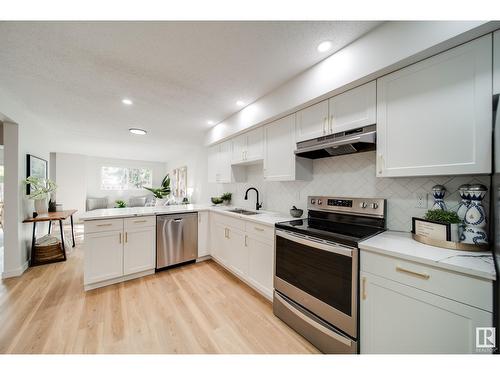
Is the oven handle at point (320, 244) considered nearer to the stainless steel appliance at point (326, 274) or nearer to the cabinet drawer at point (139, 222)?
the stainless steel appliance at point (326, 274)

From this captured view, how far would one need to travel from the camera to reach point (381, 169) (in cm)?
142

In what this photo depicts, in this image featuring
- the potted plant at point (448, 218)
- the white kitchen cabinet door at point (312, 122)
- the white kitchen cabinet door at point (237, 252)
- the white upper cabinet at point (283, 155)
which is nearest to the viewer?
the potted plant at point (448, 218)

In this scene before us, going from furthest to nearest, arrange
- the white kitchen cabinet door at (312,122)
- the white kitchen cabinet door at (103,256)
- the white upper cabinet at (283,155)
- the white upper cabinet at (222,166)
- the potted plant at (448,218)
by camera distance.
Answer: the white upper cabinet at (222,166) < the white kitchen cabinet door at (103,256) < the white upper cabinet at (283,155) < the white kitchen cabinet door at (312,122) < the potted plant at (448,218)

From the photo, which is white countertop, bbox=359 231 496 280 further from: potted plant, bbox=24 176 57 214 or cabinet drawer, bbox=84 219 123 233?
potted plant, bbox=24 176 57 214

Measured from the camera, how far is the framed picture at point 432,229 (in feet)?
3.68

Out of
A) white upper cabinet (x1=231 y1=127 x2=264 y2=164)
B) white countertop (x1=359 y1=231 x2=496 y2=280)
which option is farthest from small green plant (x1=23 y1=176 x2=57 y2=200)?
white countertop (x1=359 y1=231 x2=496 y2=280)

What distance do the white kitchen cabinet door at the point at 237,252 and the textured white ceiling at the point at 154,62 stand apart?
1787 mm

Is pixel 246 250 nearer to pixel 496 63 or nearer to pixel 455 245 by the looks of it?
pixel 455 245

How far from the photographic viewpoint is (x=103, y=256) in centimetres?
225

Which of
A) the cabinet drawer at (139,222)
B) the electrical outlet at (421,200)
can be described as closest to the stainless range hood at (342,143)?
the electrical outlet at (421,200)

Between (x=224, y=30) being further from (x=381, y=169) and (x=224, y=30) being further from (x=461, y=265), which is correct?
(x=461, y=265)

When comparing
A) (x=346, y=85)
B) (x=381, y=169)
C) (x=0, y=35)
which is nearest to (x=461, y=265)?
(x=381, y=169)

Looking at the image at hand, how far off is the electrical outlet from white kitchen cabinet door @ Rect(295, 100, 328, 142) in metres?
0.90

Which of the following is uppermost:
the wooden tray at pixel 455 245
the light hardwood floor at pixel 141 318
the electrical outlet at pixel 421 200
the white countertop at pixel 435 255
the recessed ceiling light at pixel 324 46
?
the recessed ceiling light at pixel 324 46
